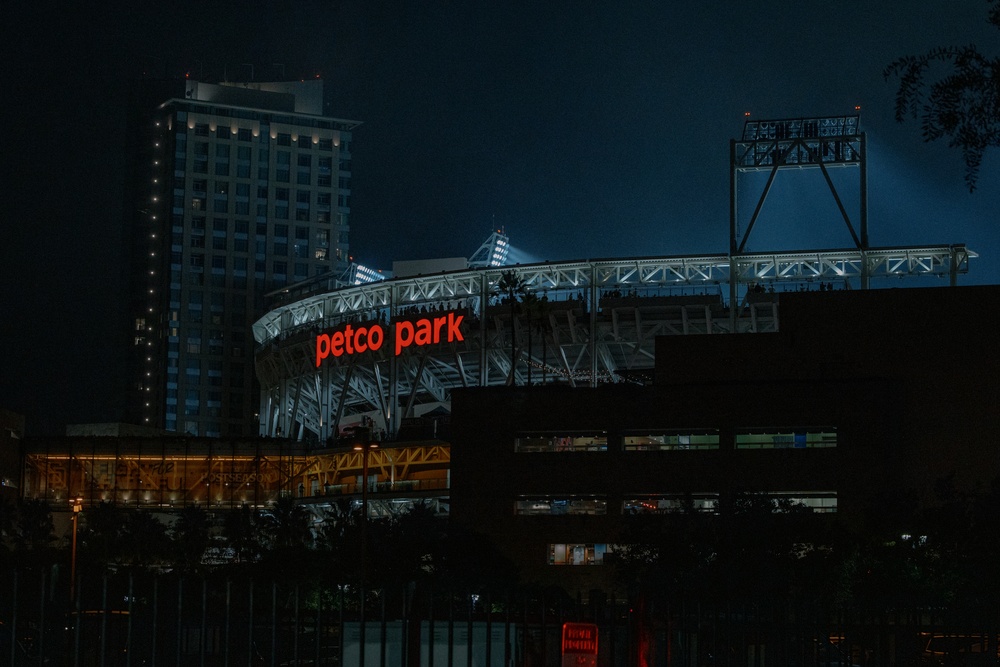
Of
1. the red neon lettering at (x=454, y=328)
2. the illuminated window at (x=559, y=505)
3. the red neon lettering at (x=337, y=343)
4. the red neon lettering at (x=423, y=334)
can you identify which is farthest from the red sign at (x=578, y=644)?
the red neon lettering at (x=337, y=343)

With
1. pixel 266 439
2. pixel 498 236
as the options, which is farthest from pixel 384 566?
pixel 498 236

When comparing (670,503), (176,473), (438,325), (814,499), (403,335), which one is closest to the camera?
(814,499)

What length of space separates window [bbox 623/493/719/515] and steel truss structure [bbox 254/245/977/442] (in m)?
19.2

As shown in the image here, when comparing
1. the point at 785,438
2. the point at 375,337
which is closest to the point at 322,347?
the point at 375,337

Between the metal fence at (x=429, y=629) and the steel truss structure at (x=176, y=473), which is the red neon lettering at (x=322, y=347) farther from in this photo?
the metal fence at (x=429, y=629)

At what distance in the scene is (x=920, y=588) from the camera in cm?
6744

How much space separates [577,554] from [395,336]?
127ft

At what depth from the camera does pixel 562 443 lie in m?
108

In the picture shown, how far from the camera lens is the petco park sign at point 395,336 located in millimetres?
133125

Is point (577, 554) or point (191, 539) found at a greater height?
point (191, 539)

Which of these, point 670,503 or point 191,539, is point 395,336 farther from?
point 670,503

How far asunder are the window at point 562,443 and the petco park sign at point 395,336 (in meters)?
26.0

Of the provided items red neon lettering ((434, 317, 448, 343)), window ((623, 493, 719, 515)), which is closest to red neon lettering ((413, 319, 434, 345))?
red neon lettering ((434, 317, 448, 343))

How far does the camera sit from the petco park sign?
133125 millimetres
